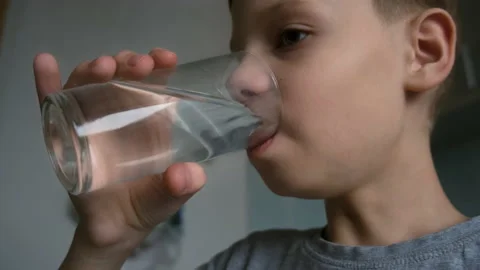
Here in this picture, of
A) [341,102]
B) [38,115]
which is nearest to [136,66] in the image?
[341,102]

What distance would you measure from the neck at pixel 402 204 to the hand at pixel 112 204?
241 millimetres

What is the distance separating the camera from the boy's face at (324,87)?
2.03 ft

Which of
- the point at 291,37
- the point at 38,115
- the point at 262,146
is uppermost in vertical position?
the point at 291,37

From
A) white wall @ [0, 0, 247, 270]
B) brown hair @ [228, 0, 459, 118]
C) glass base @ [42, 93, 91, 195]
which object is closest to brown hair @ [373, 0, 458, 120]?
brown hair @ [228, 0, 459, 118]

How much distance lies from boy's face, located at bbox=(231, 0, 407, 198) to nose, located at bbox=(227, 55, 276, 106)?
0.06ft

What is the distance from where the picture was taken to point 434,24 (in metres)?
0.69

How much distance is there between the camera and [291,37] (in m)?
0.63

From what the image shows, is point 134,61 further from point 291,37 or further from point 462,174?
point 462,174

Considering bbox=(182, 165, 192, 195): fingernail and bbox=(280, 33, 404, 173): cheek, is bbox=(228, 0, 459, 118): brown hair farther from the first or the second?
bbox=(182, 165, 192, 195): fingernail

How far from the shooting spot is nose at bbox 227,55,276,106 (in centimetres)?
59

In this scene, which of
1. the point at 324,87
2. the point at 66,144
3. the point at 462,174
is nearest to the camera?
the point at 66,144

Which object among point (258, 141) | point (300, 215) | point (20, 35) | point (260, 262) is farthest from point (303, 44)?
point (300, 215)

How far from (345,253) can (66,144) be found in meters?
0.39

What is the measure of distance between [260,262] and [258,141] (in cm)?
26
